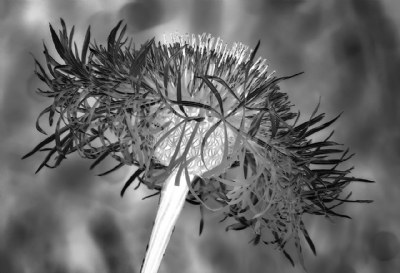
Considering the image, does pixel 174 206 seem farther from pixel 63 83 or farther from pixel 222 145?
pixel 63 83

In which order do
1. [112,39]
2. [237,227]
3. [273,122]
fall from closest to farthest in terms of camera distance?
[273,122] < [112,39] < [237,227]

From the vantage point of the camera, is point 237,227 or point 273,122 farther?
point 237,227

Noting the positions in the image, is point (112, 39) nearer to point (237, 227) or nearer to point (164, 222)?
point (164, 222)

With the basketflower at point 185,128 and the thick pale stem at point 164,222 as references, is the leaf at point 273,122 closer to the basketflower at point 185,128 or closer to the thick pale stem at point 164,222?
the basketflower at point 185,128

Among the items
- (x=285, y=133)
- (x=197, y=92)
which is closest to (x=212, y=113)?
(x=197, y=92)

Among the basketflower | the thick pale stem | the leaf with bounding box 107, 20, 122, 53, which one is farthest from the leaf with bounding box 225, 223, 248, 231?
the leaf with bounding box 107, 20, 122, 53

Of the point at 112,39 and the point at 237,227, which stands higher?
the point at 112,39

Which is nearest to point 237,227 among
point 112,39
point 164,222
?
point 164,222

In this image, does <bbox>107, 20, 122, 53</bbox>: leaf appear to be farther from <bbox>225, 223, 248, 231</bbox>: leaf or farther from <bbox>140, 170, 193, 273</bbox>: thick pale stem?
<bbox>225, 223, 248, 231</bbox>: leaf
